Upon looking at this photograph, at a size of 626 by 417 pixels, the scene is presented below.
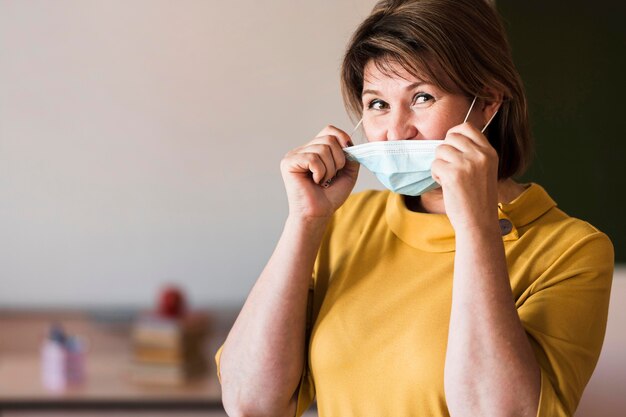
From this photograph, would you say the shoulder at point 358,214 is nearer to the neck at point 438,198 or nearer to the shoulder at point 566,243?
the neck at point 438,198

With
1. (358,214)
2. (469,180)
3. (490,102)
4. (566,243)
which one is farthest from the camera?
(358,214)

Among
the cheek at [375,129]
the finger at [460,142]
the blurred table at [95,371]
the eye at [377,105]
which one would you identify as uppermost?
the eye at [377,105]

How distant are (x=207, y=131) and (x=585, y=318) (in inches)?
66.8

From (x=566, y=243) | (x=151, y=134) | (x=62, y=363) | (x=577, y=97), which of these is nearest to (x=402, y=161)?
(x=566, y=243)

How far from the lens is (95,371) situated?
273 cm

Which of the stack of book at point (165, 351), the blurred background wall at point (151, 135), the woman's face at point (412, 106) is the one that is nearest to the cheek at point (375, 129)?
the woman's face at point (412, 106)

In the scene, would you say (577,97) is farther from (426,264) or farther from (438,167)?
(438,167)

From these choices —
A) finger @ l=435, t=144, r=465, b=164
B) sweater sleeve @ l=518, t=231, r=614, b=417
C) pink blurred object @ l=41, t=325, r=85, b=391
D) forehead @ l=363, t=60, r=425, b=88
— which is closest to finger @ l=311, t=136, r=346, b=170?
forehead @ l=363, t=60, r=425, b=88

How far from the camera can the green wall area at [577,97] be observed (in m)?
2.39

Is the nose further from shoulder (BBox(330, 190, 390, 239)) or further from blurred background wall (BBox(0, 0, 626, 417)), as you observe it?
blurred background wall (BBox(0, 0, 626, 417))

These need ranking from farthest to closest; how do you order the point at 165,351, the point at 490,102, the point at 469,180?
the point at 165,351, the point at 490,102, the point at 469,180

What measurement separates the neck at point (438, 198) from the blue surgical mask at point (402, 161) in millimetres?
63

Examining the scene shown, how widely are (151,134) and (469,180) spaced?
170cm

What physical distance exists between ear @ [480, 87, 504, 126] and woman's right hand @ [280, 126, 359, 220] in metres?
0.24
